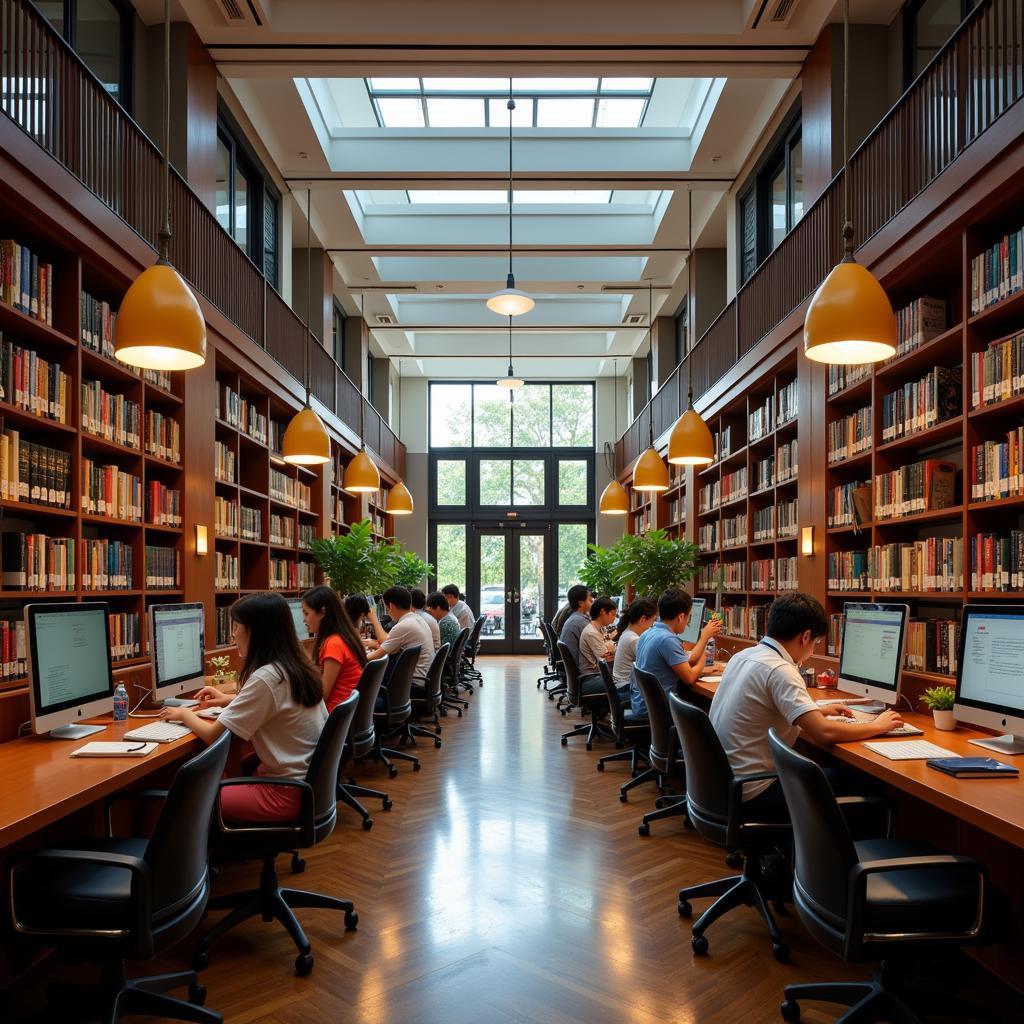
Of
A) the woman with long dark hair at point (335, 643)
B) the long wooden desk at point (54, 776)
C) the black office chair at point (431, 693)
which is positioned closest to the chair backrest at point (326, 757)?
the long wooden desk at point (54, 776)

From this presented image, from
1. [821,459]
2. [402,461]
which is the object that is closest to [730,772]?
[821,459]

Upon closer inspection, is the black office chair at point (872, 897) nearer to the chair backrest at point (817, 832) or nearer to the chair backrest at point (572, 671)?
the chair backrest at point (817, 832)

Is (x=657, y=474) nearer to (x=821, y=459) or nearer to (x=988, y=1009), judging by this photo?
(x=821, y=459)

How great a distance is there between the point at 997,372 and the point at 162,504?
4.47 m

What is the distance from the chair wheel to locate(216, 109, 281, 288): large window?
240 inches

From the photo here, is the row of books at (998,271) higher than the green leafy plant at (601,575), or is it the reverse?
the row of books at (998,271)

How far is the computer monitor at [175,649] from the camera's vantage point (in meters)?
4.02

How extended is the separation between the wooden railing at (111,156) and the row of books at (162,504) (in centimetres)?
135

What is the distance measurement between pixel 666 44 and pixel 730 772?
4816mm

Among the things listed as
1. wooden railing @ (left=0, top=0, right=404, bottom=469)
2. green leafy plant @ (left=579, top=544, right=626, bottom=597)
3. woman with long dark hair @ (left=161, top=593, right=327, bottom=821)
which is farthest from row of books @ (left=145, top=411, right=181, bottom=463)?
green leafy plant @ (left=579, top=544, right=626, bottom=597)

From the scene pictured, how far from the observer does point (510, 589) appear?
16281mm

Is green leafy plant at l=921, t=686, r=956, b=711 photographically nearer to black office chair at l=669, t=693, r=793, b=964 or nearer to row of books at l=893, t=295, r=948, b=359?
black office chair at l=669, t=693, r=793, b=964

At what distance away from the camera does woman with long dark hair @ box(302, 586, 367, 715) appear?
15.7 ft

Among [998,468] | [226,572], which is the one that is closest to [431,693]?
[226,572]
